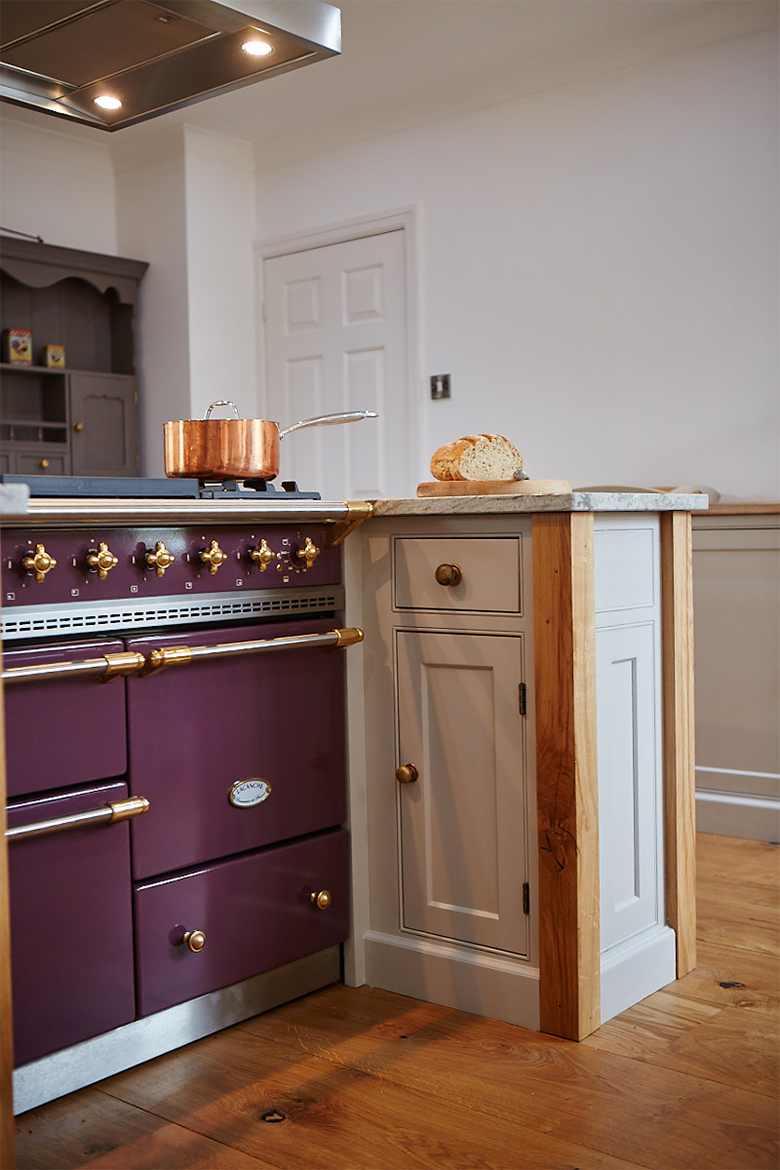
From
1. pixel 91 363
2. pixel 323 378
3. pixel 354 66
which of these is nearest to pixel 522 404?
pixel 323 378

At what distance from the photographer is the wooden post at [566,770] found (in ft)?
5.73

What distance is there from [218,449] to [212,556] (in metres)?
0.24

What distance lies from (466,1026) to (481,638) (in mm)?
663

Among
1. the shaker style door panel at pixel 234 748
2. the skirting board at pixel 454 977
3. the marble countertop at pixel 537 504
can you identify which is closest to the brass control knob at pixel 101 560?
the shaker style door panel at pixel 234 748

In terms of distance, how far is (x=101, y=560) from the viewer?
157cm

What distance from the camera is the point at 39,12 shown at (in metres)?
1.57

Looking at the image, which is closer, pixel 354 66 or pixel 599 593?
pixel 599 593

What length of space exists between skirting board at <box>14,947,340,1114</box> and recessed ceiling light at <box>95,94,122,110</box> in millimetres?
1565

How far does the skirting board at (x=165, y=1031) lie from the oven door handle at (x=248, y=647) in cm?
56

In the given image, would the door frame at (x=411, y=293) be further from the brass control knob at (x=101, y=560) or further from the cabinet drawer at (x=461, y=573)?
the brass control knob at (x=101, y=560)

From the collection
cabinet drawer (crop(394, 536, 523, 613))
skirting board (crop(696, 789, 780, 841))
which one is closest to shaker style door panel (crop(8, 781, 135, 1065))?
cabinet drawer (crop(394, 536, 523, 613))

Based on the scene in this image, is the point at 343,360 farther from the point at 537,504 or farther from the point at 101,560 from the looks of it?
the point at 101,560

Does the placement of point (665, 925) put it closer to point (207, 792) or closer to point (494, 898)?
point (494, 898)

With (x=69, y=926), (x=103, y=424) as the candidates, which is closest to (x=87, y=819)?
(x=69, y=926)
